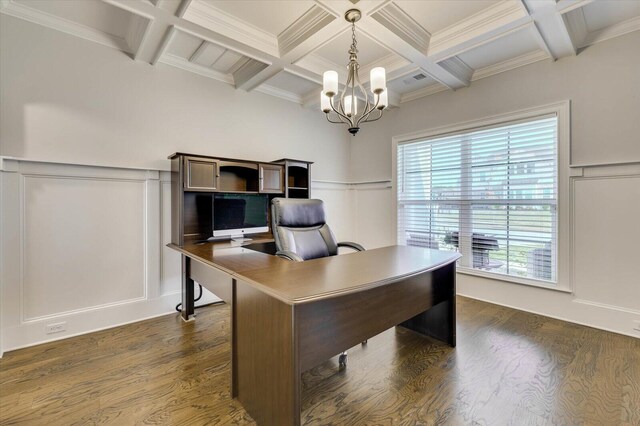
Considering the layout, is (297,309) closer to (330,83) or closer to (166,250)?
(330,83)

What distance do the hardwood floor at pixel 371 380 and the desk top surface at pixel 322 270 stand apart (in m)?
0.76

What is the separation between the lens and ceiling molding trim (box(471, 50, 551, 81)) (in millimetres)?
2936

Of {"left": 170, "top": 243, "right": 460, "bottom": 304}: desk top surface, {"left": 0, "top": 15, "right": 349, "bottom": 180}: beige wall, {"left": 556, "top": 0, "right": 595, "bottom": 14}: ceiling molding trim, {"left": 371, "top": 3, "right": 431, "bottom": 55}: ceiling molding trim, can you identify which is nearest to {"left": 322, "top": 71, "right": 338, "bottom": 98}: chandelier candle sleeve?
{"left": 371, "top": 3, "right": 431, "bottom": 55}: ceiling molding trim

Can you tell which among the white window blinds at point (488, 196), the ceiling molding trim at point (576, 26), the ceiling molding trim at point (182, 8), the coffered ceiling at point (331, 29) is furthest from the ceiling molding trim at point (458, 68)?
the ceiling molding trim at point (182, 8)

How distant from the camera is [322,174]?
14.6 feet

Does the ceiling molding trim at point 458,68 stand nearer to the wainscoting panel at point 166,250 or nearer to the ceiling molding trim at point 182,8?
the ceiling molding trim at point 182,8

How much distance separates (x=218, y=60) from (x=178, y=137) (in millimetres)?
930

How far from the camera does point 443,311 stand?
2.39m

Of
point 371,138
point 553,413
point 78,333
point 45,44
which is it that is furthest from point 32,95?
point 553,413

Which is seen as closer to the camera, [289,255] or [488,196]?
[289,255]

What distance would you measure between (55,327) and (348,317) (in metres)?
2.62

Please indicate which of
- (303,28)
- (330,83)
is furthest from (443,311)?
(303,28)

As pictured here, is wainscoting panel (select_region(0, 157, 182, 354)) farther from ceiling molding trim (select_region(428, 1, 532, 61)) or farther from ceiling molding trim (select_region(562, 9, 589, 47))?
ceiling molding trim (select_region(562, 9, 589, 47))

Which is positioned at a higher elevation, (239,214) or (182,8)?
(182,8)
